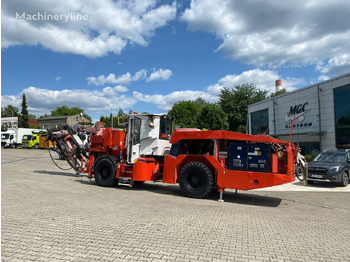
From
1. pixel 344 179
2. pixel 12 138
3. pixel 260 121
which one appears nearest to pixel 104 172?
pixel 344 179

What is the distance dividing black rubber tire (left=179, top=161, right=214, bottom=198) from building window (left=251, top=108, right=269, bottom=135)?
67.7ft

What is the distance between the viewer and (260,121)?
30.0 metres

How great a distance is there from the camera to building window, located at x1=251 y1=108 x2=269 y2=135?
28.6 metres

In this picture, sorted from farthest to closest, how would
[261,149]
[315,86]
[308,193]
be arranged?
[315,86], [308,193], [261,149]

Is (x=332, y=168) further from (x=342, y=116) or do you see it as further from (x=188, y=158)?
(x=342, y=116)

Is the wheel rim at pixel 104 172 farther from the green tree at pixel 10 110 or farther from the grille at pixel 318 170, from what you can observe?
the green tree at pixel 10 110

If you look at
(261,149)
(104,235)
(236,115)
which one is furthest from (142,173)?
(236,115)

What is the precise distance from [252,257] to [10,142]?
46213 millimetres

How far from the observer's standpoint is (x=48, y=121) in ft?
322

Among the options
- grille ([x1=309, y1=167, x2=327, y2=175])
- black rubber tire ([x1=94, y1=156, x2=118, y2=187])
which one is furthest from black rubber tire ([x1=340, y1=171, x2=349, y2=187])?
black rubber tire ([x1=94, y1=156, x2=118, y2=187])

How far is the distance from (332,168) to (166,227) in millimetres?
9872

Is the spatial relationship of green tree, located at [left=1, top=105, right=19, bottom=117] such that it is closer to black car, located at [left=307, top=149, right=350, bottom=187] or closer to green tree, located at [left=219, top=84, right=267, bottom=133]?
green tree, located at [left=219, top=84, right=267, bottom=133]

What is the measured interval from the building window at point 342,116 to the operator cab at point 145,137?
1422cm

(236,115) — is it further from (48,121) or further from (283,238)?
(48,121)
